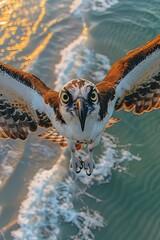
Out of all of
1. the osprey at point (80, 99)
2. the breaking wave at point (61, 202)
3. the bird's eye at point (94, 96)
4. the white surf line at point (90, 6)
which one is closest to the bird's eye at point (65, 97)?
the osprey at point (80, 99)

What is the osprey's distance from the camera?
7238 millimetres

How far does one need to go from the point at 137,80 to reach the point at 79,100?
209 centimetres

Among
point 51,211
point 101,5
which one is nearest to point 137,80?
point 51,211

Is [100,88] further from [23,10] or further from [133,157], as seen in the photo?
[23,10]

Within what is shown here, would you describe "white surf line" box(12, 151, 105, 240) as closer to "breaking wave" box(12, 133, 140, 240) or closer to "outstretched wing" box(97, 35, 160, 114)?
"breaking wave" box(12, 133, 140, 240)

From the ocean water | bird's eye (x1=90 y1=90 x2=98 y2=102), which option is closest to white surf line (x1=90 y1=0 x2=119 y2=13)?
the ocean water

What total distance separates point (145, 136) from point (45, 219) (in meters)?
3.18

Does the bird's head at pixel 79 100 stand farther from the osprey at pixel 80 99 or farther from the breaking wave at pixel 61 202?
the breaking wave at pixel 61 202

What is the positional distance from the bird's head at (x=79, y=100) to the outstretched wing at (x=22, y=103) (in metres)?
0.72

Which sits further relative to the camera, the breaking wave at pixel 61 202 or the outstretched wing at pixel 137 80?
the breaking wave at pixel 61 202

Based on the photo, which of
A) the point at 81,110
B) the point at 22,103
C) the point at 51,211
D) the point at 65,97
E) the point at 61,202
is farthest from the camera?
the point at 61,202

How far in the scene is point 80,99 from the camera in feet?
23.0

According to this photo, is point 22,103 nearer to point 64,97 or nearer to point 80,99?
point 64,97

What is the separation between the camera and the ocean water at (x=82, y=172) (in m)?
10.6
